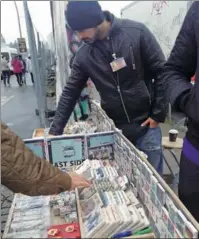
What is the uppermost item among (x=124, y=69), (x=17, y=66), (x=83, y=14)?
(x=83, y=14)

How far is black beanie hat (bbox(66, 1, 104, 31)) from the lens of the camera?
1.94m

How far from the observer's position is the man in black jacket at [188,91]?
1430mm

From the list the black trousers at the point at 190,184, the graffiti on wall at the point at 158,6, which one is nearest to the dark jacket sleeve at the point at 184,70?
the black trousers at the point at 190,184

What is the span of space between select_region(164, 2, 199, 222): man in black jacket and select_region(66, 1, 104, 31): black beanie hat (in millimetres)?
623

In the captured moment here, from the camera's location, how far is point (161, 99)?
232 centimetres

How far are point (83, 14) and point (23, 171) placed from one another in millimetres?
1132

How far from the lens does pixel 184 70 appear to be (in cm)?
158

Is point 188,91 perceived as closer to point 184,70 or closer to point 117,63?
point 184,70

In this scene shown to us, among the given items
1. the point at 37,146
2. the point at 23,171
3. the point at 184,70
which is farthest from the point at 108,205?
the point at 37,146

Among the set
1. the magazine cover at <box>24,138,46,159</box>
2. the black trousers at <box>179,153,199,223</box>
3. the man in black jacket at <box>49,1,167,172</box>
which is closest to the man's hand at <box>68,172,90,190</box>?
the black trousers at <box>179,153,199,223</box>

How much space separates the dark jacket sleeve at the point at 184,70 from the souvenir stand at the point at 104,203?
0.33m

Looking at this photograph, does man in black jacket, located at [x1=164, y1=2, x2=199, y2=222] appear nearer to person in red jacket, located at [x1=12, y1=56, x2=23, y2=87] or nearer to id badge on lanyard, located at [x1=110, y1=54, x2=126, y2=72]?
id badge on lanyard, located at [x1=110, y1=54, x2=126, y2=72]

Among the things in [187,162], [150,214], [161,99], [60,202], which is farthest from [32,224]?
[161,99]

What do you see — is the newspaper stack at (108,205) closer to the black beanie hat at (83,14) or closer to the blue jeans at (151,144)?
the blue jeans at (151,144)
